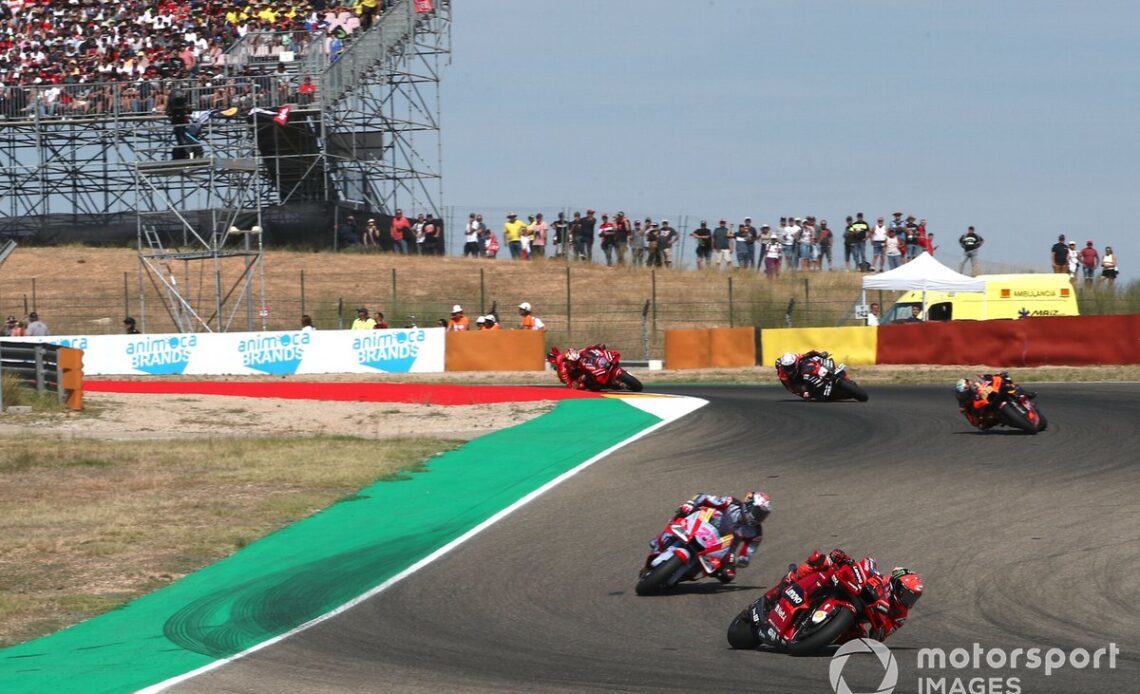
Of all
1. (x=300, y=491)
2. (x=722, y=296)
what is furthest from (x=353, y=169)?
(x=300, y=491)

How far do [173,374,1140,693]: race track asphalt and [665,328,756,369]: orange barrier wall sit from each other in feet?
45.7

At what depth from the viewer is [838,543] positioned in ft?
36.1

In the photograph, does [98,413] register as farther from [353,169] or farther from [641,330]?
[353,169]

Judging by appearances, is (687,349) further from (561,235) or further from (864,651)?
(864,651)

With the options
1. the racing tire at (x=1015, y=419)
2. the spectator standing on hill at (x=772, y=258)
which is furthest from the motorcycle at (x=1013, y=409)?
the spectator standing on hill at (x=772, y=258)

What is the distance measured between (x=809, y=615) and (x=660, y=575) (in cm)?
167

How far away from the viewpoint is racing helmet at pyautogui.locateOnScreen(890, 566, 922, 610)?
7.64m

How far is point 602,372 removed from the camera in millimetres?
24578

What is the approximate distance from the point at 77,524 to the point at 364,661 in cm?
623

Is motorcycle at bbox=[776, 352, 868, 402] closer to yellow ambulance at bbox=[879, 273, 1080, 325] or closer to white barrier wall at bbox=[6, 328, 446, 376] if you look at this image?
yellow ambulance at bbox=[879, 273, 1080, 325]

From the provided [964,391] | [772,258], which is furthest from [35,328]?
[964,391]

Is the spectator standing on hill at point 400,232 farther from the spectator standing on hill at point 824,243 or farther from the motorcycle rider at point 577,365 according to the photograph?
the motorcycle rider at point 577,365

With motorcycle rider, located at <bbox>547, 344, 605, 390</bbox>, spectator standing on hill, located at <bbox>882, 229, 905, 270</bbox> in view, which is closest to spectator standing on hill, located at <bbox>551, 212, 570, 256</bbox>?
spectator standing on hill, located at <bbox>882, 229, 905, 270</bbox>

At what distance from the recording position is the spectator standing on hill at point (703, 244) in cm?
4247
